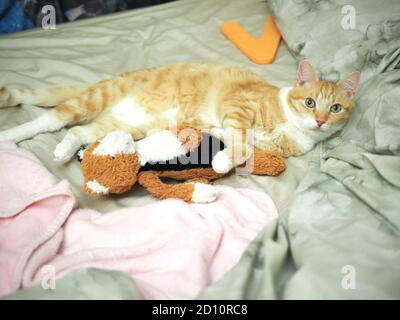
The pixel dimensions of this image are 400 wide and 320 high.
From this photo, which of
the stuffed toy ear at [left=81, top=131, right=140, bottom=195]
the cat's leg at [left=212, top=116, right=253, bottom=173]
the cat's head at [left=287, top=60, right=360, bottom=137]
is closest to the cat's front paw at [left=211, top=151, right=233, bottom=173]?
the cat's leg at [left=212, top=116, right=253, bottom=173]

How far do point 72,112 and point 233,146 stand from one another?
2.03 ft

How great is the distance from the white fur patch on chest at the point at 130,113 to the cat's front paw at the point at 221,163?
0.47 meters

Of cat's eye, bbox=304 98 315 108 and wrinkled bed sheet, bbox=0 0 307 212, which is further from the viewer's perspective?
wrinkled bed sheet, bbox=0 0 307 212

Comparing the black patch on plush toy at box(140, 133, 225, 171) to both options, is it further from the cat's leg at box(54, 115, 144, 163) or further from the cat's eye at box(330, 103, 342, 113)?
the cat's eye at box(330, 103, 342, 113)

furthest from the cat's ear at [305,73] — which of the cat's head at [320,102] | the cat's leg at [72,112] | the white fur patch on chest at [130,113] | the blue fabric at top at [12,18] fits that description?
the blue fabric at top at [12,18]

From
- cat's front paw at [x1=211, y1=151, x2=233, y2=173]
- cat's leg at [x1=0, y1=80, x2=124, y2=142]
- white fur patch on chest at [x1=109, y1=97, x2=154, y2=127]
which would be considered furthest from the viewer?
white fur patch on chest at [x1=109, y1=97, x2=154, y2=127]

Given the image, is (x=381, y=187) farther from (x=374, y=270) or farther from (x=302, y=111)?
(x=302, y=111)

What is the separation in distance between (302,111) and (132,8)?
155 centimetres

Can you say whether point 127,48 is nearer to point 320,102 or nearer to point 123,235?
point 320,102

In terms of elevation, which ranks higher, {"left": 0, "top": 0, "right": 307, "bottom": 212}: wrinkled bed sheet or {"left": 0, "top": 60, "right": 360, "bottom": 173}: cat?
{"left": 0, "top": 0, "right": 307, "bottom": 212}: wrinkled bed sheet

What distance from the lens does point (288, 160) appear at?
1279mm

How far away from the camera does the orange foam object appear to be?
168cm

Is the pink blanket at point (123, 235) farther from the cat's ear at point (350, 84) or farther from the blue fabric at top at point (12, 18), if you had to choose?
the blue fabric at top at point (12, 18)

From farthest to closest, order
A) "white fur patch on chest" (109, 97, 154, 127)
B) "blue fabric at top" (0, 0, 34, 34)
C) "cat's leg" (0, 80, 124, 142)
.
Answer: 1. "blue fabric at top" (0, 0, 34, 34)
2. "white fur patch on chest" (109, 97, 154, 127)
3. "cat's leg" (0, 80, 124, 142)
